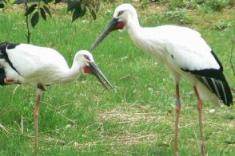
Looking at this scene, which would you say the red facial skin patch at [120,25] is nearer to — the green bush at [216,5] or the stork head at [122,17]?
the stork head at [122,17]

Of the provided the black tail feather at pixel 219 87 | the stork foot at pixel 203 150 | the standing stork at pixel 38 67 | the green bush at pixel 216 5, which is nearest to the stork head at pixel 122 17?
the standing stork at pixel 38 67

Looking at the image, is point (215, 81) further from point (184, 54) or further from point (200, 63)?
point (184, 54)

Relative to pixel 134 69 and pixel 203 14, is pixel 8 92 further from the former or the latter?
pixel 203 14

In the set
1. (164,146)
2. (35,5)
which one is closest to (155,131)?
(164,146)

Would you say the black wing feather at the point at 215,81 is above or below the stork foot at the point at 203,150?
above

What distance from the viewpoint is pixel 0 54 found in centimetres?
738

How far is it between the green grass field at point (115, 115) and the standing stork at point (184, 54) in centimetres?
62

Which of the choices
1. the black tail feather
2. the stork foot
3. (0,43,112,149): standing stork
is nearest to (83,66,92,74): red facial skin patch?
(0,43,112,149): standing stork

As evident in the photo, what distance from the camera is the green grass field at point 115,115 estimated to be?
754cm

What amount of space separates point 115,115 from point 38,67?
1.79 metres

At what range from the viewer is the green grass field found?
754 cm

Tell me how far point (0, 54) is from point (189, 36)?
187cm

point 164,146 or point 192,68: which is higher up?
point 192,68

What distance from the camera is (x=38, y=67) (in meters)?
7.11
